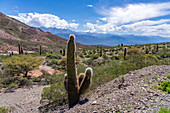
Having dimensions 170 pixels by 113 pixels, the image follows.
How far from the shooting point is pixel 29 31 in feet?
289

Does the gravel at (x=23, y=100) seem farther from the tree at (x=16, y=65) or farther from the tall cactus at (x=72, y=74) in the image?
the tree at (x=16, y=65)

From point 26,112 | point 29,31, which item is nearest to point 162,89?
point 26,112

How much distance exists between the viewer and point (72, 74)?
568 cm

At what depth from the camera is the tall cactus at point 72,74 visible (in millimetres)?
5574

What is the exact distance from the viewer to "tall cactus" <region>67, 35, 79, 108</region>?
5574mm

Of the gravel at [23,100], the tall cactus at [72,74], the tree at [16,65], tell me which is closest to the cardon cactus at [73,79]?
the tall cactus at [72,74]

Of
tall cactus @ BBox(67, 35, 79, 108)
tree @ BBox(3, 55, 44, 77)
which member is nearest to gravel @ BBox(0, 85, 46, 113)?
tall cactus @ BBox(67, 35, 79, 108)

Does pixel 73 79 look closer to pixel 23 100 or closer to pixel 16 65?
pixel 23 100

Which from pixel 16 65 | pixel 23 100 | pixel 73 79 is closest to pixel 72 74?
pixel 73 79

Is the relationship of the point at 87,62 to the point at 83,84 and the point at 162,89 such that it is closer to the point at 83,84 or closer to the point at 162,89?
the point at 83,84

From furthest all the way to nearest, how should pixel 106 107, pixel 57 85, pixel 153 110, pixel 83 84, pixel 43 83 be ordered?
1. pixel 43 83
2. pixel 57 85
3. pixel 83 84
4. pixel 106 107
5. pixel 153 110

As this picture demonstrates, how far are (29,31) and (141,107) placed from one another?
97241 millimetres

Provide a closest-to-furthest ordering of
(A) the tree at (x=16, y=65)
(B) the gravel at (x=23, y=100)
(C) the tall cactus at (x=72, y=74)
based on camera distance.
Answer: (C) the tall cactus at (x=72, y=74) → (B) the gravel at (x=23, y=100) → (A) the tree at (x=16, y=65)

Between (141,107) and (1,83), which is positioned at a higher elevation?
(141,107)
